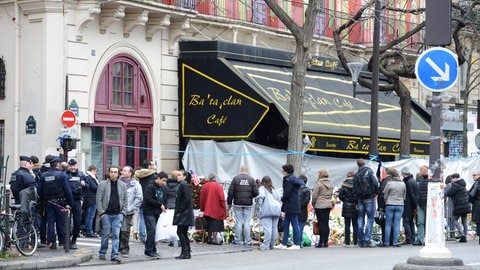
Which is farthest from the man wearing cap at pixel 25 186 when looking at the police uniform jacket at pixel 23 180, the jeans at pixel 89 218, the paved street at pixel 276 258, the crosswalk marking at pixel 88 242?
the jeans at pixel 89 218

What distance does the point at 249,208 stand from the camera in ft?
80.1

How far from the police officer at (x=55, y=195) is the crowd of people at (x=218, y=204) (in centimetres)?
2

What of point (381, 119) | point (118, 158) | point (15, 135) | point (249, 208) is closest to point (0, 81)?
point (15, 135)

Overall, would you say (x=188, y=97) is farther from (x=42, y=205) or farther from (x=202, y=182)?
(x=42, y=205)

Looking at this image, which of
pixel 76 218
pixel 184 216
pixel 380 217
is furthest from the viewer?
pixel 380 217

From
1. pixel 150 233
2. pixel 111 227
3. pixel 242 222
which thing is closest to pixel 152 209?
pixel 150 233

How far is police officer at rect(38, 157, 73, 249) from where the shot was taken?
848 inches

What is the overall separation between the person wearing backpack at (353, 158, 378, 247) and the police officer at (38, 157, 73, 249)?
6603 millimetres

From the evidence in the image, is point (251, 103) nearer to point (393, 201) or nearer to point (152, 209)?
point (393, 201)

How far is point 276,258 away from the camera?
21.6 meters

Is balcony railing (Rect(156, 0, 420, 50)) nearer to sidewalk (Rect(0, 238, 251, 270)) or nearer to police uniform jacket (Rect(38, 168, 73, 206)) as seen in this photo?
sidewalk (Rect(0, 238, 251, 270))

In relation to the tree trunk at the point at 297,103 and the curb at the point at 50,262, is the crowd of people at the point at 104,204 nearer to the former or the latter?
the curb at the point at 50,262

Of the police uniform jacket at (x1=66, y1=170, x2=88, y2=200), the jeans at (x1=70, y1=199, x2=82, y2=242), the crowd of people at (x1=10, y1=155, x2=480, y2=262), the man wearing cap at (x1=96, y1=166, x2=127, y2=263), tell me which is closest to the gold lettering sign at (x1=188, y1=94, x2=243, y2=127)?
the crowd of people at (x1=10, y1=155, x2=480, y2=262)

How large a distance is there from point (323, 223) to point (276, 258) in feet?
11.3
